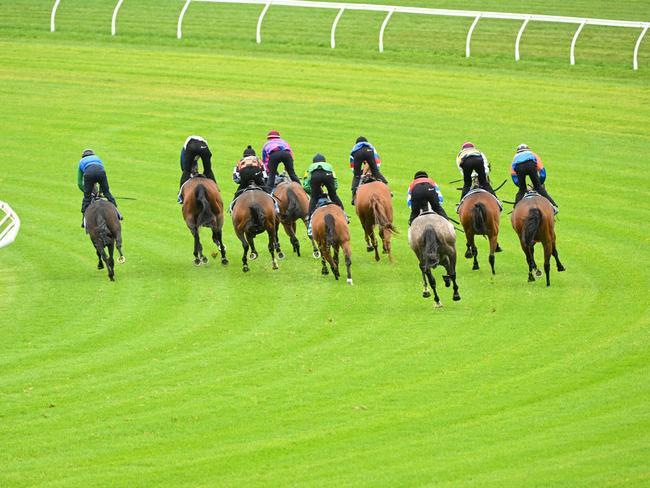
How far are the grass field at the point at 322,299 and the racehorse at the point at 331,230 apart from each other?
64 cm

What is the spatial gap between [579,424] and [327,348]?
5028 millimetres

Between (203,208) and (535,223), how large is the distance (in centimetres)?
629

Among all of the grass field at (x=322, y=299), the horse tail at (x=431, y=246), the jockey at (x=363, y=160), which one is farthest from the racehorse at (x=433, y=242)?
the jockey at (x=363, y=160)

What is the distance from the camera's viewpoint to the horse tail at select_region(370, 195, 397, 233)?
974 inches

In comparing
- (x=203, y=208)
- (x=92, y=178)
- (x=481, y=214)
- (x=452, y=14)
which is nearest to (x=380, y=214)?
(x=481, y=214)

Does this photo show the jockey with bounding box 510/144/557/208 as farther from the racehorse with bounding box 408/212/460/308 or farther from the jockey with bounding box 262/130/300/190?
the jockey with bounding box 262/130/300/190

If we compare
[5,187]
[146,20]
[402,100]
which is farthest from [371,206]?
[146,20]

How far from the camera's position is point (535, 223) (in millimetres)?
22391

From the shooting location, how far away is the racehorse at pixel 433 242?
69.6 feet

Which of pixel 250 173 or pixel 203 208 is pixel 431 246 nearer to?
pixel 250 173

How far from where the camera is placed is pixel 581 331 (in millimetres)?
19734

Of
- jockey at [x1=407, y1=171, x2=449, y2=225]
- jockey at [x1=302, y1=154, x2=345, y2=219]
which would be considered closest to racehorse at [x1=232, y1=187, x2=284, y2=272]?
jockey at [x1=302, y1=154, x2=345, y2=219]

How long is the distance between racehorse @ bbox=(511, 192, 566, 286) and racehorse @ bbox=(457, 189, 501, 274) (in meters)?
0.58

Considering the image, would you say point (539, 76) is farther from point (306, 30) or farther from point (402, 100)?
point (306, 30)
